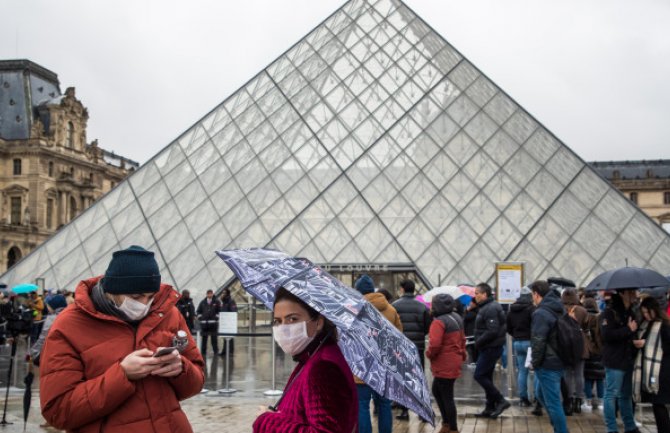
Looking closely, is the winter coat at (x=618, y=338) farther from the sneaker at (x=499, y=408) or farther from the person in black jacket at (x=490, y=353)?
the sneaker at (x=499, y=408)

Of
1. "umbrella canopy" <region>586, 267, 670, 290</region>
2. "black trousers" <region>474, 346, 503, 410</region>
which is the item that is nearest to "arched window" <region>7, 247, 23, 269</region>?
"black trousers" <region>474, 346, 503, 410</region>

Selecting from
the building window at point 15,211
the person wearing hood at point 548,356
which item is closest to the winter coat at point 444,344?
the person wearing hood at point 548,356

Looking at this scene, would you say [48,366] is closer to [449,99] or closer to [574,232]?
[574,232]

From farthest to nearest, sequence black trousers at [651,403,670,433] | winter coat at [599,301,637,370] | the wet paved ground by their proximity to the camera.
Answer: the wet paved ground < winter coat at [599,301,637,370] < black trousers at [651,403,670,433]

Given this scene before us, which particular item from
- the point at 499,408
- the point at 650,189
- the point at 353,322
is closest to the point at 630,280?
the point at 499,408

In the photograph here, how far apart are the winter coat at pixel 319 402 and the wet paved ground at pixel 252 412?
530 cm

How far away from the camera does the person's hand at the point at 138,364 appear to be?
10.2ft

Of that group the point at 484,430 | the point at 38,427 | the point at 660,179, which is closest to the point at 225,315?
the point at 38,427

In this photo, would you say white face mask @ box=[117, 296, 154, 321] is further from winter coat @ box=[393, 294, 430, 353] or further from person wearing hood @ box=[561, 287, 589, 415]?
person wearing hood @ box=[561, 287, 589, 415]

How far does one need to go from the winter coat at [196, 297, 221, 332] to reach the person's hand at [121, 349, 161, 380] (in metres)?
12.5

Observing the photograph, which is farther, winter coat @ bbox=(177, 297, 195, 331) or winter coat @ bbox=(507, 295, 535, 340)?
winter coat @ bbox=(177, 297, 195, 331)

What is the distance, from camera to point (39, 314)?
1858 cm

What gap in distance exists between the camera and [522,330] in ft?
32.2

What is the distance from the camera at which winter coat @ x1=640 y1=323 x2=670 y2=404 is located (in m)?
6.50
